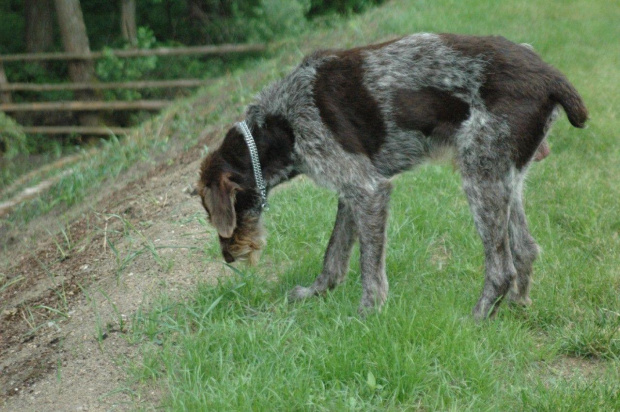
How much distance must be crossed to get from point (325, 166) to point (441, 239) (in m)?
1.63

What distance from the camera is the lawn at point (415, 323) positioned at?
4035 millimetres

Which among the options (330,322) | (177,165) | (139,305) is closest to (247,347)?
(330,322)

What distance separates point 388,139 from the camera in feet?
16.3

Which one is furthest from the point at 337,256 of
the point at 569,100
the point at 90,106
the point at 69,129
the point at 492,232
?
the point at 69,129

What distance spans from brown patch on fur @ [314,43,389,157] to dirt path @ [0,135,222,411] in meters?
1.67

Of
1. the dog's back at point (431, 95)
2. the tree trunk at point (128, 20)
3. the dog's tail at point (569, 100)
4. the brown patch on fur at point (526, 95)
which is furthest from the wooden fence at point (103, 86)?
the dog's tail at point (569, 100)

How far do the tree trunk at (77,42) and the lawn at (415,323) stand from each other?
33.3 ft

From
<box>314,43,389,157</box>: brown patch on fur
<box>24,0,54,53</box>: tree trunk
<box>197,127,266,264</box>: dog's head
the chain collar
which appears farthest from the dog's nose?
<box>24,0,54,53</box>: tree trunk

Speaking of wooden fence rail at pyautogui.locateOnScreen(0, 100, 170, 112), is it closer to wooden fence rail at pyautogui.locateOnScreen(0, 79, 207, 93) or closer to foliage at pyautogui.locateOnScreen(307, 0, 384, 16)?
wooden fence rail at pyautogui.locateOnScreen(0, 79, 207, 93)

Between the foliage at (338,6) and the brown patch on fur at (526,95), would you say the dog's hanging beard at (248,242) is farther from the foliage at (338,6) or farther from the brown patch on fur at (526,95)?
the foliage at (338,6)

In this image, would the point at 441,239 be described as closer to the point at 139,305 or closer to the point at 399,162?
the point at 399,162

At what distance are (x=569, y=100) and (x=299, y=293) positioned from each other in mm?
2291

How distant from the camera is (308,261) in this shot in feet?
19.2

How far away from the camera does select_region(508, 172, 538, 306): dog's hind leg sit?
4977mm
